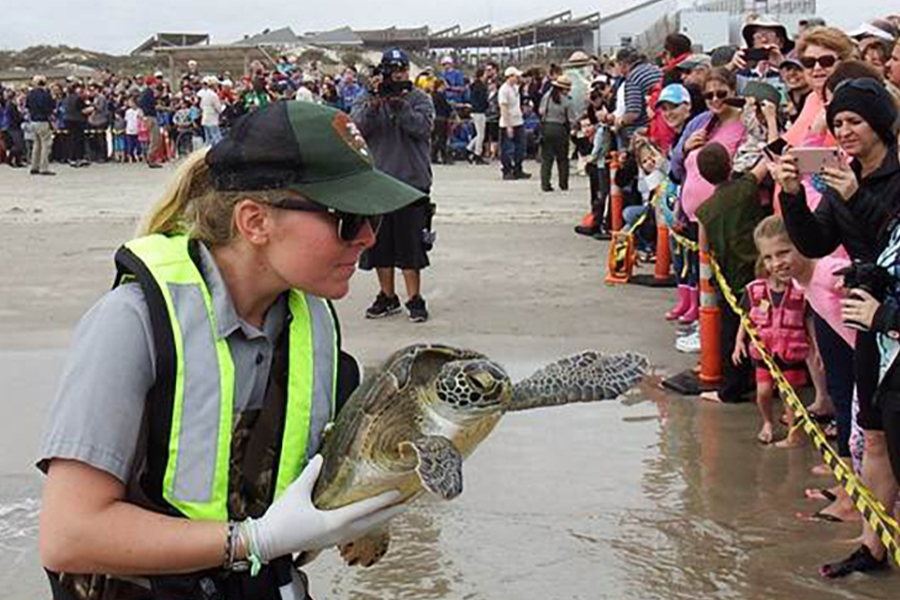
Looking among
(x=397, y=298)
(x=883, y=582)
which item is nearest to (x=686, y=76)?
(x=397, y=298)

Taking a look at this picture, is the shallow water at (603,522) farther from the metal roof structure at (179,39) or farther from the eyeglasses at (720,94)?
the metal roof structure at (179,39)

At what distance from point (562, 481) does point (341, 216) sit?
366 cm

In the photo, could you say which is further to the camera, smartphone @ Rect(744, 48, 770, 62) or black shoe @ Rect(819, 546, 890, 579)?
smartphone @ Rect(744, 48, 770, 62)

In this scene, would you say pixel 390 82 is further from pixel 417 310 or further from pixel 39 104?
pixel 39 104

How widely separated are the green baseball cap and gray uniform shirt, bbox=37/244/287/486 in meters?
0.27

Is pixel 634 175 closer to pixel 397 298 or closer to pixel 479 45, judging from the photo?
pixel 397 298

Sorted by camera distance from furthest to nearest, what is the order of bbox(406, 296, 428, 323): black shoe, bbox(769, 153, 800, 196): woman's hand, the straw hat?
the straw hat < bbox(406, 296, 428, 323): black shoe < bbox(769, 153, 800, 196): woman's hand

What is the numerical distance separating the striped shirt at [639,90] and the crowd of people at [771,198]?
2 cm

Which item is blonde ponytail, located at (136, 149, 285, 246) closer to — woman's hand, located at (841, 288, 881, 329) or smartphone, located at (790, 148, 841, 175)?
woman's hand, located at (841, 288, 881, 329)

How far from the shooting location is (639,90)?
38.8 feet

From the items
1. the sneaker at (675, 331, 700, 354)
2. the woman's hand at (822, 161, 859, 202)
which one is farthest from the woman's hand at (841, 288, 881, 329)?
the sneaker at (675, 331, 700, 354)

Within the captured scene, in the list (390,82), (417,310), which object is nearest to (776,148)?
(390,82)

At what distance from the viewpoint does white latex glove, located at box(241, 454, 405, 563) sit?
202cm

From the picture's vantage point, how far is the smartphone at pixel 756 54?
8781 mm
